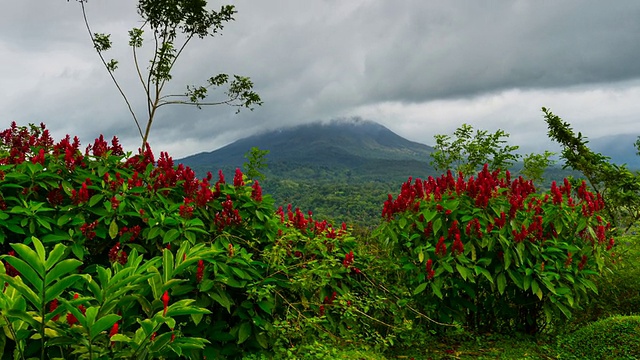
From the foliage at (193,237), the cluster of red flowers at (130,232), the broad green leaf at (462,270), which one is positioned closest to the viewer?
the foliage at (193,237)

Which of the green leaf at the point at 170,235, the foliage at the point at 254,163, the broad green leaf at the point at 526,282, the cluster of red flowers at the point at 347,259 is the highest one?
the foliage at the point at 254,163

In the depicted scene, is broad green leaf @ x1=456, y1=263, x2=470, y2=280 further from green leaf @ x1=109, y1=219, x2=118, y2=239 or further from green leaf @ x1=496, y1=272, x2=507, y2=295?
green leaf @ x1=109, y1=219, x2=118, y2=239

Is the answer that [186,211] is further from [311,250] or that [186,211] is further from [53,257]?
[53,257]

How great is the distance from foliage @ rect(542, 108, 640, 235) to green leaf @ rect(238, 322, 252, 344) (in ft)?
18.1

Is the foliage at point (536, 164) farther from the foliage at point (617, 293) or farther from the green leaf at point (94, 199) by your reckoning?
the green leaf at point (94, 199)

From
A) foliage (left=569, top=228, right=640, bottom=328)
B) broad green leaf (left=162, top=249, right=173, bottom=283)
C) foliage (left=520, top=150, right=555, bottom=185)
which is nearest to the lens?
broad green leaf (left=162, top=249, right=173, bottom=283)

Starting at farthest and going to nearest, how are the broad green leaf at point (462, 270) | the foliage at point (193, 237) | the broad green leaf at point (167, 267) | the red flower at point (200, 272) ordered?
the broad green leaf at point (462, 270)
the foliage at point (193, 237)
the red flower at point (200, 272)
the broad green leaf at point (167, 267)

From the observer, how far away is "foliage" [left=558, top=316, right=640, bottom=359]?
157 inches

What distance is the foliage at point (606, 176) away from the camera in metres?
7.85

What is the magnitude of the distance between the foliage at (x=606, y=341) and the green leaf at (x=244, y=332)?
114 inches

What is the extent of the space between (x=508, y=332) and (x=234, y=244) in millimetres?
3122

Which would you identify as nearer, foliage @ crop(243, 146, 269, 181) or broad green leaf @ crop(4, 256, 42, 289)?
broad green leaf @ crop(4, 256, 42, 289)

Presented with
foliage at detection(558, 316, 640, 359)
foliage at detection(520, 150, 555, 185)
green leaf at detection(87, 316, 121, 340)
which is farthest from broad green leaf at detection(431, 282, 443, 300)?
foliage at detection(520, 150, 555, 185)

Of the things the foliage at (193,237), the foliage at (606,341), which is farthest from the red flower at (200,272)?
the foliage at (606,341)
